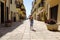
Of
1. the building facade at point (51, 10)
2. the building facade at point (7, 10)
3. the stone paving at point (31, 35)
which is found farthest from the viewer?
the building facade at point (51, 10)

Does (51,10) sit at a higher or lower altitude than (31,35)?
higher

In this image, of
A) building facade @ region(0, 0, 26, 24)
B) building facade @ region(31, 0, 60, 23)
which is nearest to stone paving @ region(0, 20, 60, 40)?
building facade @ region(0, 0, 26, 24)

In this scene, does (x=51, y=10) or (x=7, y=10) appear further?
(x=51, y=10)

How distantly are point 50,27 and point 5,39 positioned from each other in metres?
7.92

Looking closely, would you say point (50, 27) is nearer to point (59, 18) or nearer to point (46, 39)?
point (46, 39)

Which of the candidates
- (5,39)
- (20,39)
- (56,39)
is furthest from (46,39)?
(5,39)

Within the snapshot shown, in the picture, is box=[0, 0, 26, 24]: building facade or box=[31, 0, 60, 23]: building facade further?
box=[31, 0, 60, 23]: building facade

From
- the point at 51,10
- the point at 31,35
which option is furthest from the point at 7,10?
the point at 31,35

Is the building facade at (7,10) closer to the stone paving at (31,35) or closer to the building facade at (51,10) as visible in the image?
the building facade at (51,10)

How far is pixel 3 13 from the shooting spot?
32531 millimetres

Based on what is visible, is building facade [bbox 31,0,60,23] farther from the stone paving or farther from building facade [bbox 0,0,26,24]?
the stone paving

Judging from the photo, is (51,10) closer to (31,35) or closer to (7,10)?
(7,10)

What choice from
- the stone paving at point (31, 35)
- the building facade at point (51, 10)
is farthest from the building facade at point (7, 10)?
the stone paving at point (31, 35)

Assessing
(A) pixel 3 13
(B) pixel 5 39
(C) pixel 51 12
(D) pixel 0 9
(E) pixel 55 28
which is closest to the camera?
(B) pixel 5 39
